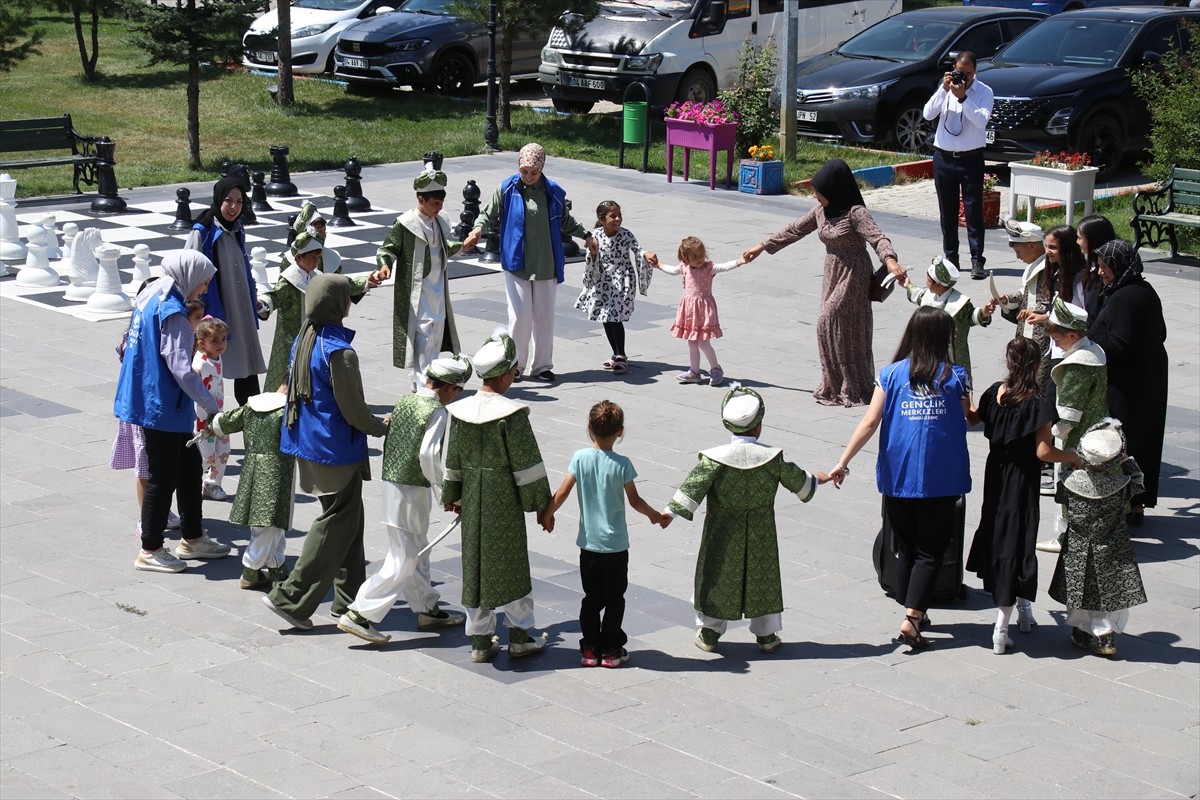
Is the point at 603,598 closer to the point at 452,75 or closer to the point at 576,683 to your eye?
the point at 576,683

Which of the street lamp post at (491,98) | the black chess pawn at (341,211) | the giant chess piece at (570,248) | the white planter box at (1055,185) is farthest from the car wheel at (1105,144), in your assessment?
the black chess pawn at (341,211)

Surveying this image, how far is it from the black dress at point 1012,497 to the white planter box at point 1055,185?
966cm

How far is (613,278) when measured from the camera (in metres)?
12.3

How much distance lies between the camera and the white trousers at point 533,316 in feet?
39.7

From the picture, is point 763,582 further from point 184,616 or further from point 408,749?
point 184,616

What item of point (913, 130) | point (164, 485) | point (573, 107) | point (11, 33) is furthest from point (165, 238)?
point (913, 130)

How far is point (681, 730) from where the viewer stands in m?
6.66

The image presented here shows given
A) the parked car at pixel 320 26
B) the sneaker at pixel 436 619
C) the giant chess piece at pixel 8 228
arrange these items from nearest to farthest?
the sneaker at pixel 436 619
the giant chess piece at pixel 8 228
the parked car at pixel 320 26

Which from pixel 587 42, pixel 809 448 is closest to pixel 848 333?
pixel 809 448

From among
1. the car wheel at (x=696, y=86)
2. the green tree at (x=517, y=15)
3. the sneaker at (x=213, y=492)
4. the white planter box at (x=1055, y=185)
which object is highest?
the green tree at (x=517, y=15)

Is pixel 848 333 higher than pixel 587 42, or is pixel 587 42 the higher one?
pixel 587 42

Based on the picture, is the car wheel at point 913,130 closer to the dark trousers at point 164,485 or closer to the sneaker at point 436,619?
the dark trousers at point 164,485

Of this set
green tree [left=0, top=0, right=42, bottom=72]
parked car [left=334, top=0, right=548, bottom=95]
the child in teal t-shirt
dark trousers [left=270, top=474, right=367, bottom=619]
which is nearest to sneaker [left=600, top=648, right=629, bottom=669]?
the child in teal t-shirt

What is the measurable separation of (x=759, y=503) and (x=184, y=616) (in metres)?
2.86
